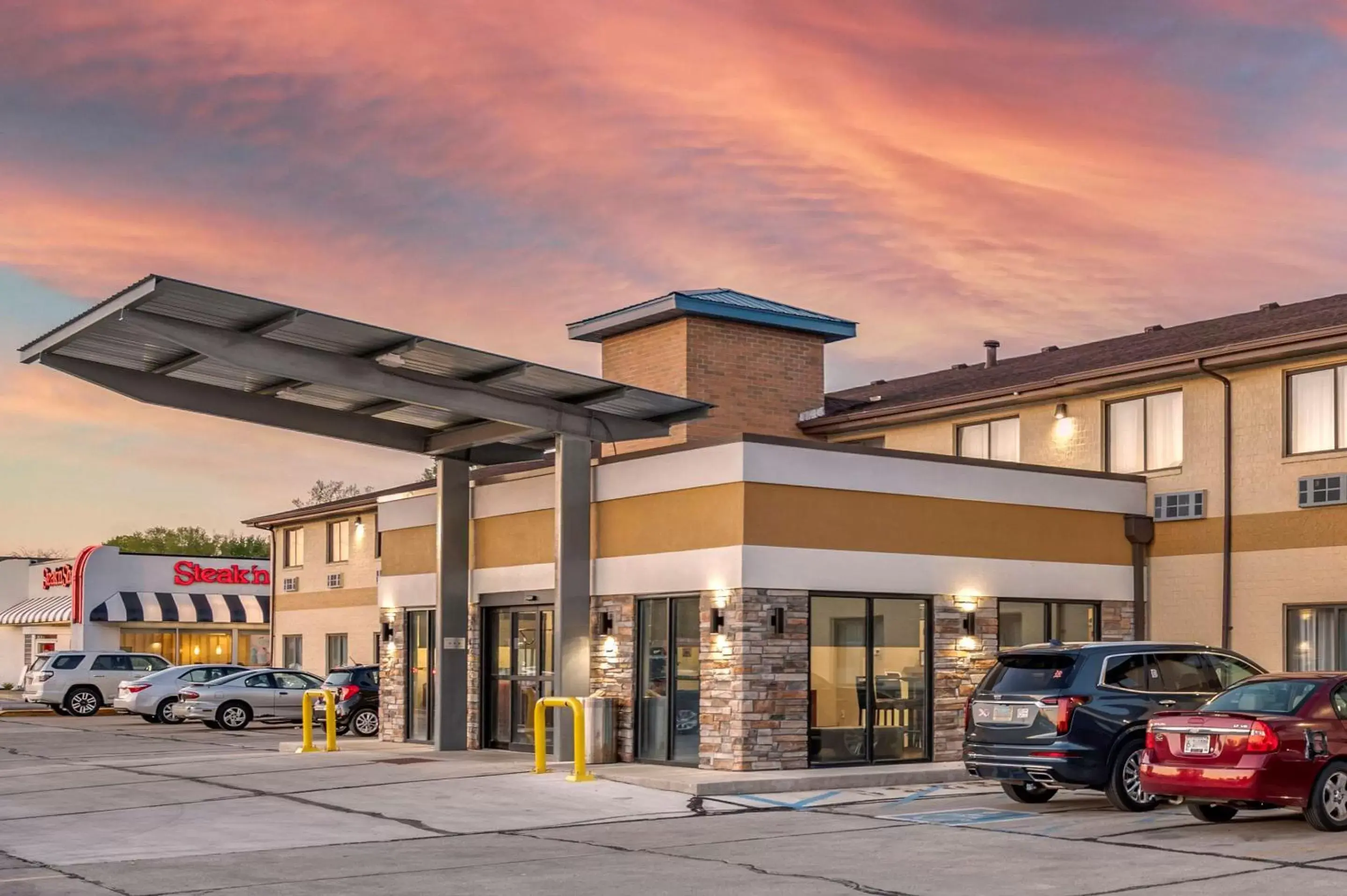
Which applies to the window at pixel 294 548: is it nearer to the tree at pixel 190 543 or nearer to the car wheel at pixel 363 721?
the car wheel at pixel 363 721

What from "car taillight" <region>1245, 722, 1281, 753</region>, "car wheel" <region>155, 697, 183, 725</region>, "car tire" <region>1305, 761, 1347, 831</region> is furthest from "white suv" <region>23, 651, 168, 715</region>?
"car tire" <region>1305, 761, 1347, 831</region>

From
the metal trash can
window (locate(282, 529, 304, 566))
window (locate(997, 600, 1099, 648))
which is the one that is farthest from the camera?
window (locate(282, 529, 304, 566))

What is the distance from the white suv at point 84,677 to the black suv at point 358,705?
12.4 m

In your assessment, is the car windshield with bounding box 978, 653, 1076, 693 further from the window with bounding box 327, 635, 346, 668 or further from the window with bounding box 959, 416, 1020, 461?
the window with bounding box 327, 635, 346, 668

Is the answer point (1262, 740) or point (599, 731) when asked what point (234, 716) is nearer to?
point (599, 731)

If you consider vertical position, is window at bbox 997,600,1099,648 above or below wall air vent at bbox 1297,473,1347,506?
below

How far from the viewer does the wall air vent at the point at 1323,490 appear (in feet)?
71.5

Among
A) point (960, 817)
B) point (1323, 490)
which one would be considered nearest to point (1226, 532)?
point (1323, 490)

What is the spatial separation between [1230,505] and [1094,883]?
12.8m

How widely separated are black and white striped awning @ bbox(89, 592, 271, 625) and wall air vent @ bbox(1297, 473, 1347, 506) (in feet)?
119

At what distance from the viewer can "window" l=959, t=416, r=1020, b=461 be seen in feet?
88.2

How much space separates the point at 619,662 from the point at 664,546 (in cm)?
183

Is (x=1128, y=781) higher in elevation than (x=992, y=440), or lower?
lower

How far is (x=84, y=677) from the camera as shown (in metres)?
40.7
